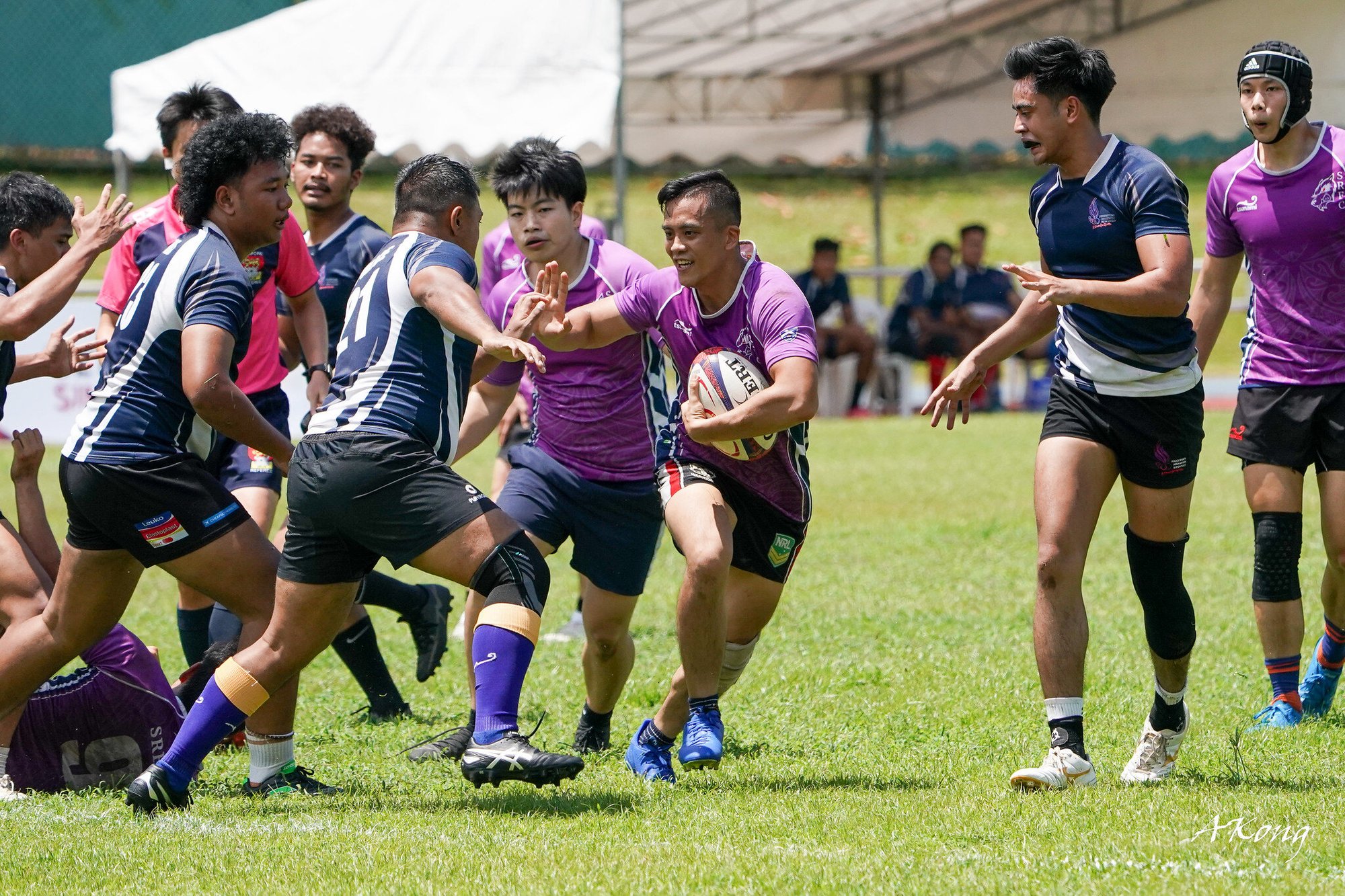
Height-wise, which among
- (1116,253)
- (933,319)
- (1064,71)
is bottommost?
(933,319)

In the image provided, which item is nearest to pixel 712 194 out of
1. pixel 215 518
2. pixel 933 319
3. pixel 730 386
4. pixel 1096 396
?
pixel 730 386

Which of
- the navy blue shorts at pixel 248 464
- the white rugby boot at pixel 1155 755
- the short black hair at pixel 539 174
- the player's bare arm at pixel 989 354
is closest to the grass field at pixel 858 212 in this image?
the navy blue shorts at pixel 248 464

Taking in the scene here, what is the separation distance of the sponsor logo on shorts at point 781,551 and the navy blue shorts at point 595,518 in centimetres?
59

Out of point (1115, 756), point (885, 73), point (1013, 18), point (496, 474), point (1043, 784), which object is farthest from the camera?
point (885, 73)

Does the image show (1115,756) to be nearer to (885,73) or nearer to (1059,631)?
(1059,631)

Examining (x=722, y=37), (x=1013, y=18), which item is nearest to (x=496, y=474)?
(x=722, y=37)

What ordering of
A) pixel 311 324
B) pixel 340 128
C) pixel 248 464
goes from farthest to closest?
pixel 340 128
pixel 311 324
pixel 248 464

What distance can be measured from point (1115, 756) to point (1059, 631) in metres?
0.70

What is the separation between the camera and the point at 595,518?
586 centimetres

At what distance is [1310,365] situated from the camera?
5.92 m

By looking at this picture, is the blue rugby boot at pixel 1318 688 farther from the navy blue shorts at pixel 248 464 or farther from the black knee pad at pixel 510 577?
the navy blue shorts at pixel 248 464

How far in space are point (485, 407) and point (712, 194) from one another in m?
1.46

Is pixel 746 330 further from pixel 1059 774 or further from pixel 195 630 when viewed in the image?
pixel 195 630

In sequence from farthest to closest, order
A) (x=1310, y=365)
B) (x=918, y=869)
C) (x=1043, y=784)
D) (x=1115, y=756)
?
1. (x=1310, y=365)
2. (x=1115, y=756)
3. (x=1043, y=784)
4. (x=918, y=869)
